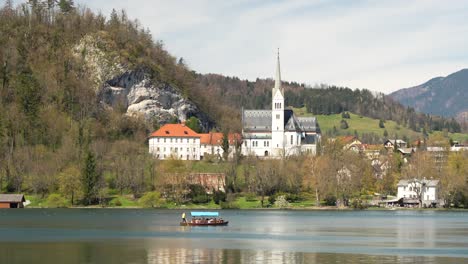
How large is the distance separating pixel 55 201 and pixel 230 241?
7176 centimetres

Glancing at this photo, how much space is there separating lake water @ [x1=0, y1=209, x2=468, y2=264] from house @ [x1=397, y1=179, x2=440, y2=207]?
5002 centimetres

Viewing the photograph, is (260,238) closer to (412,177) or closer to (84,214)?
(84,214)

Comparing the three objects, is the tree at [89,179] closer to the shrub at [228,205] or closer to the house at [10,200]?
the house at [10,200]

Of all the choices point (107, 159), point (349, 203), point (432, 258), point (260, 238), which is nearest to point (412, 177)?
point (349, 203)

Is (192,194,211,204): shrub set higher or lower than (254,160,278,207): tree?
lower

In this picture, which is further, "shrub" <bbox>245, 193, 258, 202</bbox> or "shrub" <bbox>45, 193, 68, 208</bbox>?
"shrub" <bbox>245, 193, 258, 202</bbox>

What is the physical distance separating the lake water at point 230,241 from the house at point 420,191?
164 ft

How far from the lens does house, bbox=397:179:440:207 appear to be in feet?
534

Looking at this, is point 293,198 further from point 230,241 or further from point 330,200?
point 230,241

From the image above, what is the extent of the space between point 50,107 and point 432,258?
14417cm

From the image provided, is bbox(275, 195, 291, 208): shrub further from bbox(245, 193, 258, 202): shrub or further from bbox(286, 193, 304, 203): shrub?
bbox(245, 193, 258, 202): shrub

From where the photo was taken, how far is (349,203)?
154 metres

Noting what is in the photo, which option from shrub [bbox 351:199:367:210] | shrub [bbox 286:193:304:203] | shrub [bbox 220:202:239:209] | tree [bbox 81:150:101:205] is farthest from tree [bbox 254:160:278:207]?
tree [bbox 81:150:101:205]

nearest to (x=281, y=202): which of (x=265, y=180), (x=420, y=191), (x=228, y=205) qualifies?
(x=265, y=180)
